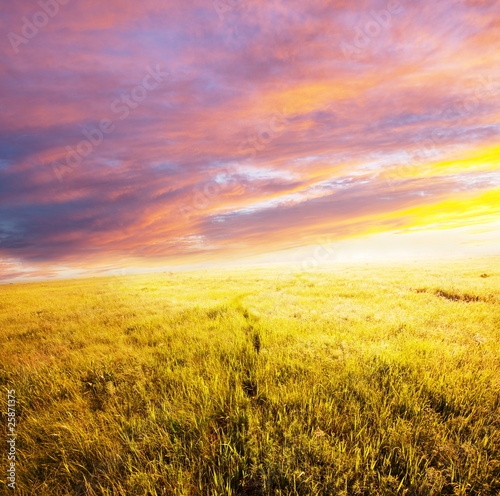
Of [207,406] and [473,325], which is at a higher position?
[207,406]

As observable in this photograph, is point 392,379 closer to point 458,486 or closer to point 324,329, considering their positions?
point 458,486

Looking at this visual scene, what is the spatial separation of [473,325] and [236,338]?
7.78 metres

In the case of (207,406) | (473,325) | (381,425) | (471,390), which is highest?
(207,406)

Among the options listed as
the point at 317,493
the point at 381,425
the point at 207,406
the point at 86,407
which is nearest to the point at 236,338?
the point at 207,406

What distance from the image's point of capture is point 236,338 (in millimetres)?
6973

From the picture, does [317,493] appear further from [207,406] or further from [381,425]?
[207,406]

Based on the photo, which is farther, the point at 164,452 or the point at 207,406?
the point at 207,406

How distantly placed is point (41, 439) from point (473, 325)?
11.2 meters

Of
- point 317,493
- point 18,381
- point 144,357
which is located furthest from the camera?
point 144,357

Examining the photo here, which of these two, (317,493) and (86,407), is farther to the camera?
(86,407)

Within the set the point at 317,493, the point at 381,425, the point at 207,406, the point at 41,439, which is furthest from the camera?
the point at 207,406

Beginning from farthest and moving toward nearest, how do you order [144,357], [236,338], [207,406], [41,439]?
[236,338] < [144,357] < [207,406] < [41,439]

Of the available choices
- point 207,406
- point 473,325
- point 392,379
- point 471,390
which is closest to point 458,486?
point 392,379

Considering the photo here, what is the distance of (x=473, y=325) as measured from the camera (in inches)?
301
